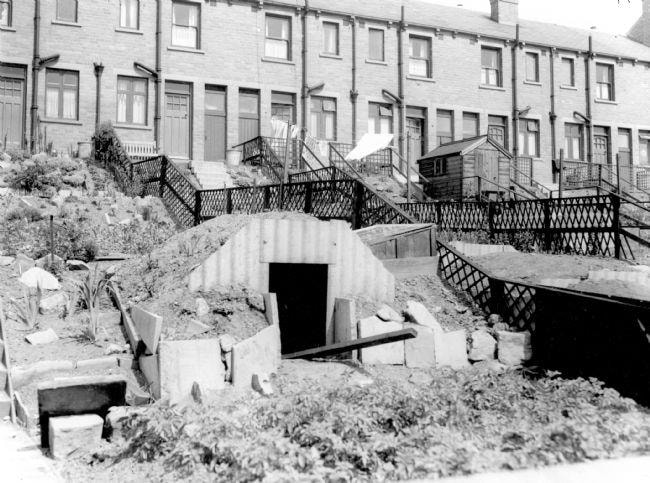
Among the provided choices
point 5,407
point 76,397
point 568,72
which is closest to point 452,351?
point 76,397

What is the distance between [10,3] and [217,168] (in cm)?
895

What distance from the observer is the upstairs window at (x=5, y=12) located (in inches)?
853

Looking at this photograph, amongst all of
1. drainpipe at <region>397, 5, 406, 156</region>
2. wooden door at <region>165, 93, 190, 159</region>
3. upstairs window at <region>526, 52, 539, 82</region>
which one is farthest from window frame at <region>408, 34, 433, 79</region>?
wooden door at <region>165, 93, 190, 159</region>

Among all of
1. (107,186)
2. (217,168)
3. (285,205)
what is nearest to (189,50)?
(217,168)

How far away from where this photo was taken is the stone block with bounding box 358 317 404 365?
28.8 ft

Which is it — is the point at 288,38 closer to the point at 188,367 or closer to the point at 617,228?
the point at 617,228

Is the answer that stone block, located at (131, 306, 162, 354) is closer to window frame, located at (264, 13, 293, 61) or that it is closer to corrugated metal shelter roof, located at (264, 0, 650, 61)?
window frame, located at (264, 13, 293, 61)

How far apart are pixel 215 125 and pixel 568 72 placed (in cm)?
1717

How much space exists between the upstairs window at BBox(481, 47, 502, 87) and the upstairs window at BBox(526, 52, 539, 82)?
156 cm

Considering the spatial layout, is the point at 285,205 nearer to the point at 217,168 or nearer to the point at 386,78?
the point at 217,168

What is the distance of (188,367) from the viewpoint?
728 cm

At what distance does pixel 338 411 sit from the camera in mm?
5492

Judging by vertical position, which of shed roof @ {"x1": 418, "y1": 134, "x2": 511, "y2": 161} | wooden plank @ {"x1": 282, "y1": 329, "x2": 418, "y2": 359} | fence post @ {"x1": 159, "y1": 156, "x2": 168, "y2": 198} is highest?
shed roof @ {"x1": 418, "y1": 134, "x2": 511, "y2": 161}

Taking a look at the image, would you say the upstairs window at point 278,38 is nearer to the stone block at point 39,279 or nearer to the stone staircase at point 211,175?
the stone staircase at point 211,175
